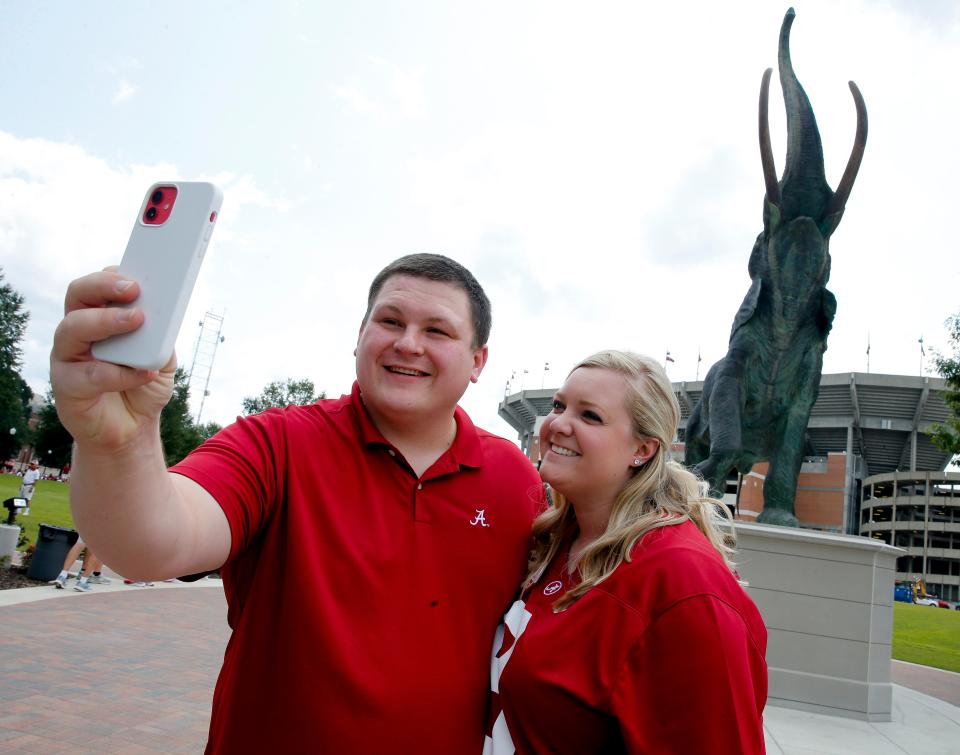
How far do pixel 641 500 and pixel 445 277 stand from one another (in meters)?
0.93

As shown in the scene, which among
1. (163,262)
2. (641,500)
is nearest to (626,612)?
(641,500)

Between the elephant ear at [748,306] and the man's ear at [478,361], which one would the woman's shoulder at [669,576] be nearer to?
the man's ear at [478,361]

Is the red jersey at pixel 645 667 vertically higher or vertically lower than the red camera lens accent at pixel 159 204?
lower

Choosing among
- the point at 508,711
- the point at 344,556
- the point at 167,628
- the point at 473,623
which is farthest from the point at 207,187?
the point at 167,628

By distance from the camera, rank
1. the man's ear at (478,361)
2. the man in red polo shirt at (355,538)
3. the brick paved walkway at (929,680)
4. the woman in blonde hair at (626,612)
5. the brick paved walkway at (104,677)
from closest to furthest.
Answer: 1. the man in red polo shirt at (355,538)
2. the woman in blonde hair at (626,612)
3. the man's ear at (478,361)
4. the brick paved walkway at (104,677)
5. the brick paved walkway at (929,680)

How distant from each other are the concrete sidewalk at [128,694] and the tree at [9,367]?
54840 millimetres

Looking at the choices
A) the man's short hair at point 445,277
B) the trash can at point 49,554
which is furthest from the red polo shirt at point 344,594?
the trash can at point 49,554

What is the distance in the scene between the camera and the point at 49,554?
10.7m

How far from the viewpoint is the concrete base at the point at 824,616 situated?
6.84 m

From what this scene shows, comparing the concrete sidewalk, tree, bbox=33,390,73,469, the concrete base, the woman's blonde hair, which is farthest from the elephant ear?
tree, bbox=33,390,73,469

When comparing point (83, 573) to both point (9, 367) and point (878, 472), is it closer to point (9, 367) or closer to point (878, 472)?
point (9, 367)

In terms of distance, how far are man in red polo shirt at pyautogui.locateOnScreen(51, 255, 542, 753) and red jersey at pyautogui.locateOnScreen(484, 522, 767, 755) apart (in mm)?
166

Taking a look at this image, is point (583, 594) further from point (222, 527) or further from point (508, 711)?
point (222, 527)

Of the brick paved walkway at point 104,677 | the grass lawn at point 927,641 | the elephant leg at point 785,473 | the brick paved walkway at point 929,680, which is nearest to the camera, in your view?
the brick paved walkway at point 104,677
